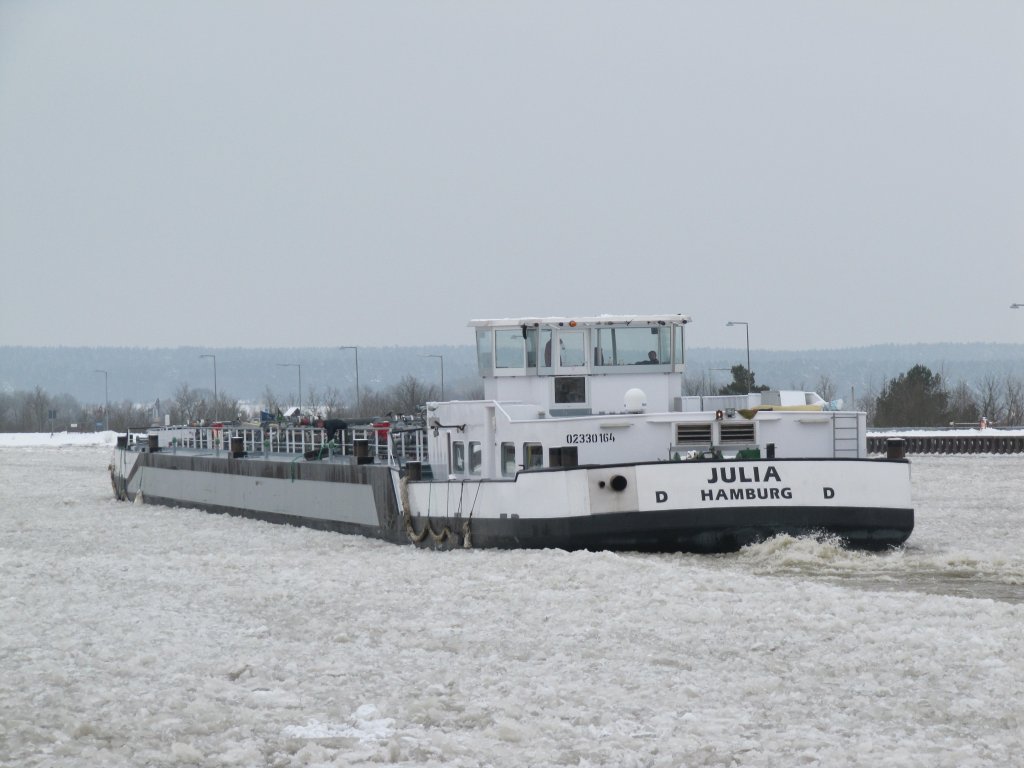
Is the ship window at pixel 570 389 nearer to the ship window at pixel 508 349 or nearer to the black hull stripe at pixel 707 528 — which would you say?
the ship window at pixel 508 349

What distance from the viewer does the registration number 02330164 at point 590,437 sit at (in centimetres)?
2656

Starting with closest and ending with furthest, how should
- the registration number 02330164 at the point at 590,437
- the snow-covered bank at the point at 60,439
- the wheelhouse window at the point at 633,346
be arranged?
the registration number 02330164 at the point at 590,437, the wheelhouse window at the point at 633,346, the snow-covered bank at the point at 60,439

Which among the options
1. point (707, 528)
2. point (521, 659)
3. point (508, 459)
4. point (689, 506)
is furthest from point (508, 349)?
point (521, 659)

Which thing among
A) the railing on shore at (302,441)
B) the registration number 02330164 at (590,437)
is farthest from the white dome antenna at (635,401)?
the railing on shore at (302,441)

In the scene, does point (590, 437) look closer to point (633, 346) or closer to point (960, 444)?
point (633, 346)

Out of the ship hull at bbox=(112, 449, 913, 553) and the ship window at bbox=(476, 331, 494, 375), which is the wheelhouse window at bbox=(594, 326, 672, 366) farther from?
the ship hull at bbox=(112, 449, 913, 553)

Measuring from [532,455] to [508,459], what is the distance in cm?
76

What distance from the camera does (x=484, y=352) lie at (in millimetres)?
30125

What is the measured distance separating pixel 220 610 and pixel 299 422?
82.4 feet

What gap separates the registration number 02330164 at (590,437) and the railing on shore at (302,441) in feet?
16.1

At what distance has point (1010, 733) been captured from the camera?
491 inches

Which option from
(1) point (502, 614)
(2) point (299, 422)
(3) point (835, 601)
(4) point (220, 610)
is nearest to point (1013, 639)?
(3) point (835, 601)

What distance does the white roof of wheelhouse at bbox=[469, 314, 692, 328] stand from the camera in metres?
29.2

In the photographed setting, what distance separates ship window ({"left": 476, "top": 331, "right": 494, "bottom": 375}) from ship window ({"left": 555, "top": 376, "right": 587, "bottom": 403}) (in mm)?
1501
